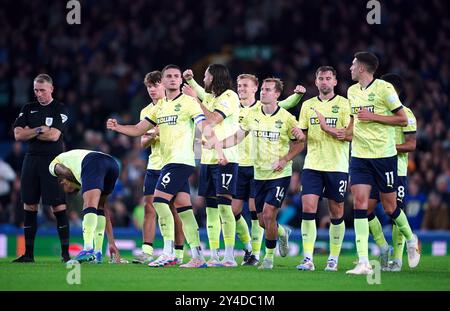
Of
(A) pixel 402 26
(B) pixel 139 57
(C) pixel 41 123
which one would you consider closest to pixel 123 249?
(C) pixel 41 123

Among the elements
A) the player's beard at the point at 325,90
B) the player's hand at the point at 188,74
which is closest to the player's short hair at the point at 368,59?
the player's beard at the point at 325,90

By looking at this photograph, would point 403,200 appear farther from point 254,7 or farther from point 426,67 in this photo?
point 254,7

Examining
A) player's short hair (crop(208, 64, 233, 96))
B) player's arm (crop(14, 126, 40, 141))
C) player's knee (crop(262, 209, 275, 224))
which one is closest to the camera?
player's knee (crop(262, 209, 275, 224))

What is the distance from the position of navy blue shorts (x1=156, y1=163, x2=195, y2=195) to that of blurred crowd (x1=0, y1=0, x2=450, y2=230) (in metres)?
8.65

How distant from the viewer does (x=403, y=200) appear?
45.1 ft

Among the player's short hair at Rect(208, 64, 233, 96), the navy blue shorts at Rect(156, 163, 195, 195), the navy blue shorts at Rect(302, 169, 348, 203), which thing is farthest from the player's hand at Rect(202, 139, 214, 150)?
the navy blue shorts at Rect(302, 169, 348, 203)

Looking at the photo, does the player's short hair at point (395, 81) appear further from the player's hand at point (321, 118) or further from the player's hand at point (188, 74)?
the player's hand at point (188, 74)

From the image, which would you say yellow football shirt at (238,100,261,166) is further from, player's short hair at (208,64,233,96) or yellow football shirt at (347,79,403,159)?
yellow football shirt at (347,79,403,159)

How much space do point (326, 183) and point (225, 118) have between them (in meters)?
1.73

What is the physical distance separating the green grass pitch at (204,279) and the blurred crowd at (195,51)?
8.73m

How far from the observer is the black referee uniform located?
14266 mm

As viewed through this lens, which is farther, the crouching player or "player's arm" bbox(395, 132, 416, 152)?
"player's arm" bbox(395, 132, 416, 152)

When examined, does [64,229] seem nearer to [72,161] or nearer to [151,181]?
[72,161]

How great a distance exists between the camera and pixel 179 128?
1323 cm
